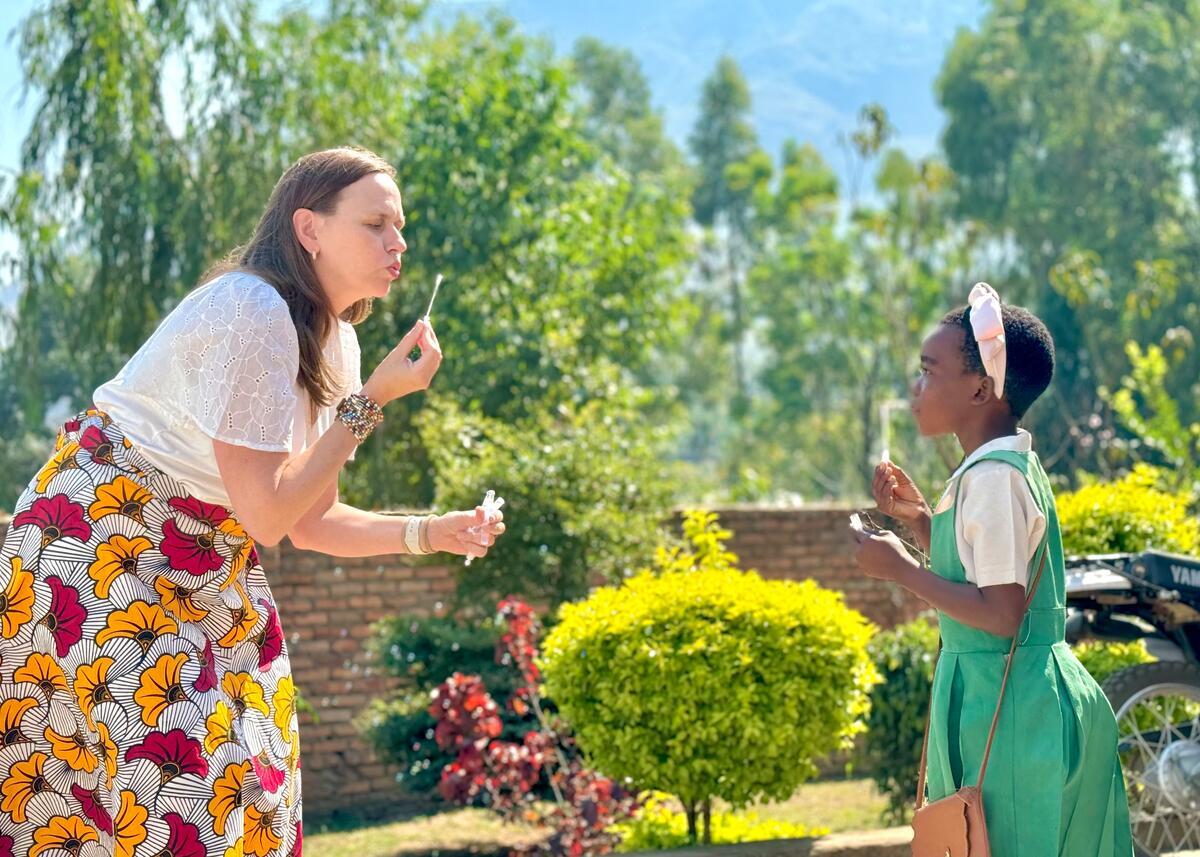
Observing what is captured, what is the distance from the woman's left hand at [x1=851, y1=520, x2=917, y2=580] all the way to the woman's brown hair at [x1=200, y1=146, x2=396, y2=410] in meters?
1.16

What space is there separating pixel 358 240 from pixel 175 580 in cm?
78

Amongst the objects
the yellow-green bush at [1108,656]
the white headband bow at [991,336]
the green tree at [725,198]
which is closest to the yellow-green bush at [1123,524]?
the yellow-green bush at [1108,656]

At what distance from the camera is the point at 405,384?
2928 mm

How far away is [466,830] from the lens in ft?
26.2

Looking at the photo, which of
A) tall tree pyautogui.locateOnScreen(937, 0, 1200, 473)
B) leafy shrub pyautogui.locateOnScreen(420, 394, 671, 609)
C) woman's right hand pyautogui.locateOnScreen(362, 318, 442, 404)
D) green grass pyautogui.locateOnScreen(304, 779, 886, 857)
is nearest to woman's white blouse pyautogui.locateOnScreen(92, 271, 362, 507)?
woman's right hand pyautogui.locateOnScreen(362, 318, 442, 404)

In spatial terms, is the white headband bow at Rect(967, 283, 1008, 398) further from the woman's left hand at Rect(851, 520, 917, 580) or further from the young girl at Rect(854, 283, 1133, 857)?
the woman's left hand at Rect(851, 520, 917, 580)

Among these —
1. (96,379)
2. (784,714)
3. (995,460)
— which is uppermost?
(96,379)

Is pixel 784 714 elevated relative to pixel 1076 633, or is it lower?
lower

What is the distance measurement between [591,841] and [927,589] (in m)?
3.51

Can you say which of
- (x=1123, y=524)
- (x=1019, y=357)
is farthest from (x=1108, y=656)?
(x=1019, y=357)

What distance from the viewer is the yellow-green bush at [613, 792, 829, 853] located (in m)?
6.00

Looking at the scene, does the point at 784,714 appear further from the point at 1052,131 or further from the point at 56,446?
the point at 1052,131

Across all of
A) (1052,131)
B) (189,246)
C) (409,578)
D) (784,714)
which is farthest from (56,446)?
(1052,131)

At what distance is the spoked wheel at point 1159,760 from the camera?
4.87m
